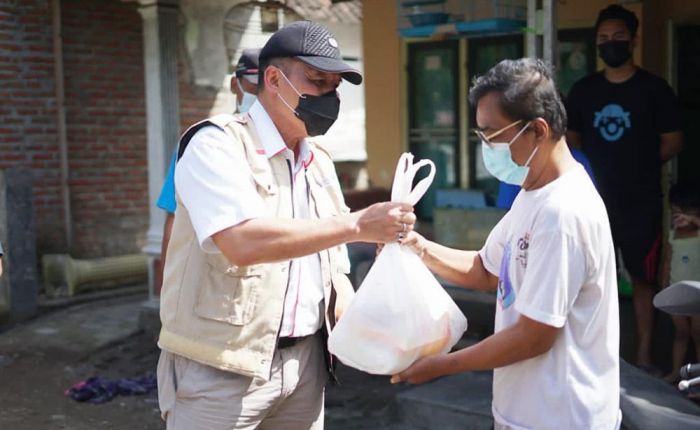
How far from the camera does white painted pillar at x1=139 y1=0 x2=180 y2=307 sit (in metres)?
7.79

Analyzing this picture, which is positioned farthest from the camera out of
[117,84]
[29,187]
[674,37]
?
[117,84]

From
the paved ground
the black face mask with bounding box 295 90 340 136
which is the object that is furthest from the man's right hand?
the paved ground

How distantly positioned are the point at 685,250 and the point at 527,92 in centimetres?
319

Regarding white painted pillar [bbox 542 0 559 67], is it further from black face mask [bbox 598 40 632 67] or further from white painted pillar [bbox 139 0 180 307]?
white painted pillar [bbox 139 0 180 307]

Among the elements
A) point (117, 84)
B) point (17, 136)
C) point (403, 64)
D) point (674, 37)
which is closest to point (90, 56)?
point (117, 84)

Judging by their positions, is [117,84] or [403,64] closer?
[403,64]

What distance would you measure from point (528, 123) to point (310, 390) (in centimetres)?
112

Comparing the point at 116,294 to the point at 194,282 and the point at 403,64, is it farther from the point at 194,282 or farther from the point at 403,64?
the point at 194,282

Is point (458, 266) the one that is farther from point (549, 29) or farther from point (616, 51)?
point (616, 51)

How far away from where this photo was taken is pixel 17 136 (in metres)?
8.91

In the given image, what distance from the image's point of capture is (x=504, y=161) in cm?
258

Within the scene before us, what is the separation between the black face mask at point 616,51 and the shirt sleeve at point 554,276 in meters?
3.26

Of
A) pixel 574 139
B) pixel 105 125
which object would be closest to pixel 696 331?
pixel 574 139

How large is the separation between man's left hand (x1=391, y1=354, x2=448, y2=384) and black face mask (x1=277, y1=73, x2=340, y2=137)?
795mm
